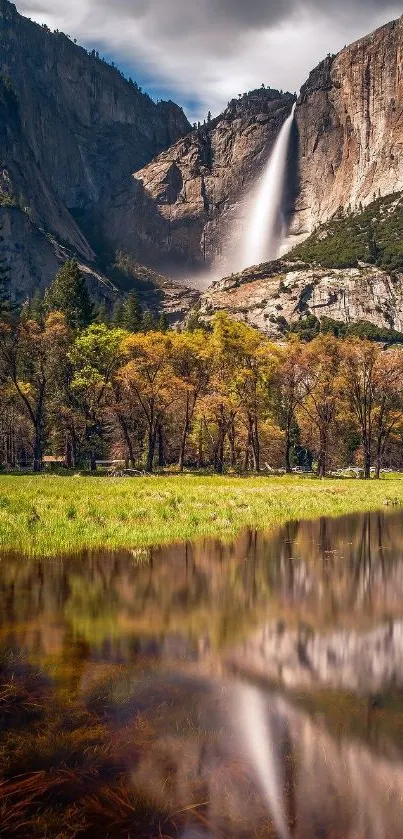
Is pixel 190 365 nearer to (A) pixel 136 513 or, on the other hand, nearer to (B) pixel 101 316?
(A) pixel 136 513

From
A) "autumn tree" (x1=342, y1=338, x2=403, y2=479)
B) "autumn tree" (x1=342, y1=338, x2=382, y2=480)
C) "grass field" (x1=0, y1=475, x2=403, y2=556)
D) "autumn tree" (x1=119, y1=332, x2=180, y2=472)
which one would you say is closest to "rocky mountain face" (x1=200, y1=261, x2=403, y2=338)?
"autumn tree" (x1=342, y1=338, x2=403, y2=479)

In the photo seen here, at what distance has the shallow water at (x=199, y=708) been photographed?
4543mm

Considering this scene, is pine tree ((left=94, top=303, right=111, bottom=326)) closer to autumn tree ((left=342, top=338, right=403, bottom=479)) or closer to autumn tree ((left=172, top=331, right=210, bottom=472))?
autumn tree ((left=172, top=331, right=210, bottom=472))

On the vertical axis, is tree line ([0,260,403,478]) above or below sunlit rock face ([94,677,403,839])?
above

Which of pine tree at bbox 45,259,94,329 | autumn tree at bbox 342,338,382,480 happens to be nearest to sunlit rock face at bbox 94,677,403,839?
autumn tree at bbox 342,338,382,480

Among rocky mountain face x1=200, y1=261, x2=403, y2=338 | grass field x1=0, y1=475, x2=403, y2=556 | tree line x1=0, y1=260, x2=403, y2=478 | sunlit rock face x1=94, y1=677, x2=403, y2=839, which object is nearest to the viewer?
sunlit rock face x1=94, y1=677, x2=403, y2=839

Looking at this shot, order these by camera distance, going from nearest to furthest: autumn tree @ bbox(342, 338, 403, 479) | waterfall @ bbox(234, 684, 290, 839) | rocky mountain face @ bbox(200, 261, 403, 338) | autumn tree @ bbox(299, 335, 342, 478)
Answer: waterfall @ bbox(234, 684, 290, 839) → autumn tree @ bbox(299, 335, 342, 478) → autumn tree @ bbox(342, 338, 403, 479) → rocky mountain face @ bbox(200, 261, 403, 338)

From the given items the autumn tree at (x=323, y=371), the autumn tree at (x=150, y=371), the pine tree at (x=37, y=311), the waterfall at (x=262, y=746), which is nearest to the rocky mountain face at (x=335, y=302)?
the pine tree at (x=37, y=311)

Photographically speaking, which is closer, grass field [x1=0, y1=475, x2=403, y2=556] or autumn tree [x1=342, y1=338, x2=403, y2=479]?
grass field [x1=0, y1=475, x2=403, y2=556]

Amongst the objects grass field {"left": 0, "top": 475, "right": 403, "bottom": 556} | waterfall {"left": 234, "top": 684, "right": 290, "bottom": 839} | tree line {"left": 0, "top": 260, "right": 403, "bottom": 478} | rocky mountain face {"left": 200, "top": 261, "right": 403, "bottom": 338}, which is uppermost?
rocky mountain face {"left": 200, "top": 261, "right": 403, "bottom": 338}

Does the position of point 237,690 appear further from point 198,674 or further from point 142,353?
point 142,353

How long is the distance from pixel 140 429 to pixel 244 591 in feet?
215

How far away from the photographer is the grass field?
57.5ft

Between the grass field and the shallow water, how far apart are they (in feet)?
16.0
